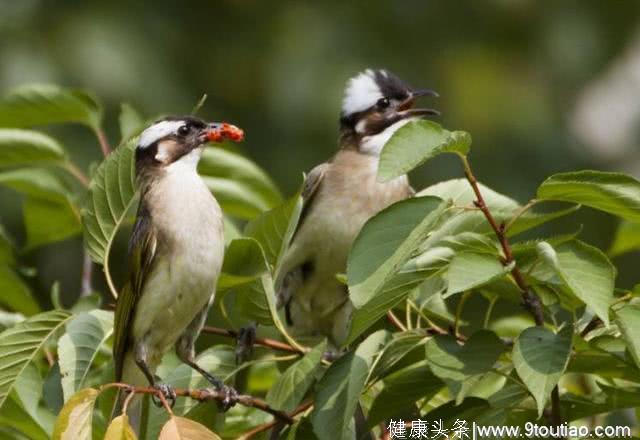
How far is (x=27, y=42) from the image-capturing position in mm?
10250

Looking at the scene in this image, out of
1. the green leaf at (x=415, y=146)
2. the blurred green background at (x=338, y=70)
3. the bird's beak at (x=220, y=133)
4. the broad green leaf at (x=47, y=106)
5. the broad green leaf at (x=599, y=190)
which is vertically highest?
the green leaf at (x=415, y=146)

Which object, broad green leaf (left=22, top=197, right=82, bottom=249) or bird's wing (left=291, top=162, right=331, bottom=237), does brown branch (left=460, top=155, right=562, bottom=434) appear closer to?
broad green leaf (left=22, top=197, right=82, bottom=249)

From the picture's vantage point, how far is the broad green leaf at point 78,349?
355 centimetres

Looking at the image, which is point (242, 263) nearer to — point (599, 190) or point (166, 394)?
point (166, 394)

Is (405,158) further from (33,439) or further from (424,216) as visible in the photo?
(33,439)

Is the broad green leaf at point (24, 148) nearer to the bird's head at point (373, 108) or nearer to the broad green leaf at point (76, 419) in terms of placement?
the bird's head at point (373, 108)

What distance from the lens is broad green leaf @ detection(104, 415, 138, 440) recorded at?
301 cm

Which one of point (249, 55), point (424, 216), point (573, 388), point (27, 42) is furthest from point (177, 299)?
point (249, 55)

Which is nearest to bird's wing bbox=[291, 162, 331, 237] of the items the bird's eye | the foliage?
the bird's eye

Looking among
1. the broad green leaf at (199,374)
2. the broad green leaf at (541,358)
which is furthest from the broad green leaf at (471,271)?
the broad green leaf at (199,374)

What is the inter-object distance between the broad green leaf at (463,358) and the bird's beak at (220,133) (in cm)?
153

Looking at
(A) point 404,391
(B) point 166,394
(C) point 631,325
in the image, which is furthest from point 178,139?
(C) point 631,325

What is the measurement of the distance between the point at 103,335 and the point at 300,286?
Answer: 1.56 meters

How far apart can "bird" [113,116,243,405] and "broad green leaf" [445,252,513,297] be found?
1309 millimetres
